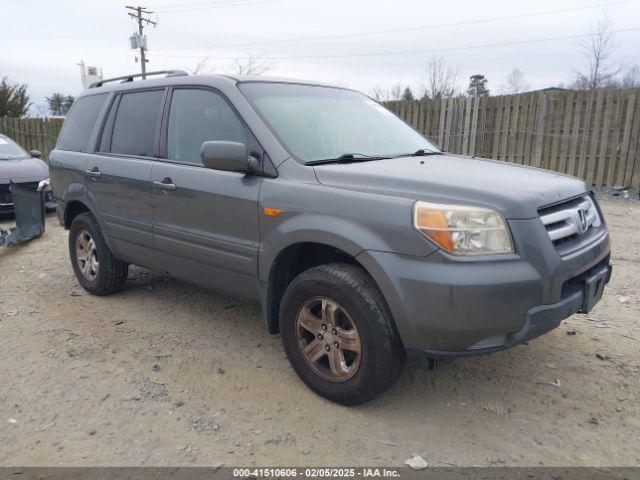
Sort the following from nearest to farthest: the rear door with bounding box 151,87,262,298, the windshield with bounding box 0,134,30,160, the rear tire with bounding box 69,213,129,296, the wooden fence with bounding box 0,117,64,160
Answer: the rear door with bounding box 151,87,262,298 → the rear tire with bounding box 69,213,129,296 → the windshield with bounding box 0,134,30,160 → the wooden fence with bounding box 0,117,64,160

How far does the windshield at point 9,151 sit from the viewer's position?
30.3 ft

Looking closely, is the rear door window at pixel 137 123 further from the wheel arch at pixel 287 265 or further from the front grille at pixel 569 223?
the front grille at pixel 569 223

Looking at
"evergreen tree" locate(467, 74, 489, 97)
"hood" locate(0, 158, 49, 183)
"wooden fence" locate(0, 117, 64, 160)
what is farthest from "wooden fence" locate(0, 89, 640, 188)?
"evergreen tree" locate(467, 74, 489, 97)

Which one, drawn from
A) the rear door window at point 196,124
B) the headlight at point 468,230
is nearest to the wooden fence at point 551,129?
the rear door window at point 196,124

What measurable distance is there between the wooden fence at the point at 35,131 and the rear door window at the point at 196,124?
14.7m

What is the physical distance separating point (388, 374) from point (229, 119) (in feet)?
6.38

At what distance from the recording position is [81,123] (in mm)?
4969

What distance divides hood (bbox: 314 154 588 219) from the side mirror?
43 centimetres

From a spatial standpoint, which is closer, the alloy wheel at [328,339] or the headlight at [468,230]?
the headlight at [468,230]

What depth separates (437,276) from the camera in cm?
246

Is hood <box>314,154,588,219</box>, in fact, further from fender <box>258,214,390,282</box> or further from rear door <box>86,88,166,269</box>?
rear door <box>86,88,166,269</box>

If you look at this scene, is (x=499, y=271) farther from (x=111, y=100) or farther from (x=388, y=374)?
(x=111, y=100)

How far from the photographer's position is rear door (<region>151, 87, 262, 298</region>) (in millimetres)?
3299

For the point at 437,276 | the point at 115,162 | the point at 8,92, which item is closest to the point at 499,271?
the point at 437,276
